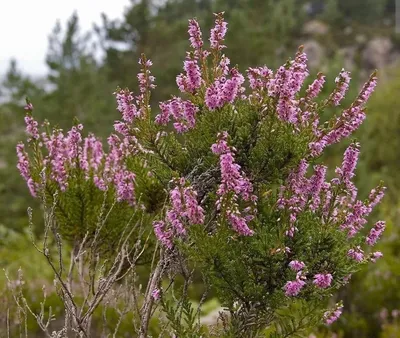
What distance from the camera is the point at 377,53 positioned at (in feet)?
171

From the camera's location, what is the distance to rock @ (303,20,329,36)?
50.7 meters

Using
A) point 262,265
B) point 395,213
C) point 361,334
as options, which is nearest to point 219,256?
point 262,265

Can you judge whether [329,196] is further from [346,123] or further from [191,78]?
[191,78]

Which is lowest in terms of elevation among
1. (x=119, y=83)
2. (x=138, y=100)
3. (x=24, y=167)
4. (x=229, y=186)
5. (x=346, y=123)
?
(x=229, y=186)

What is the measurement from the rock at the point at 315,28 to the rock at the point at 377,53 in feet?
13.7

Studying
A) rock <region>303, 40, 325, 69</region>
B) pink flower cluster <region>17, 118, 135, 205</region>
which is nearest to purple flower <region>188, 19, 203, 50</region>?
pink flower cluster <region>17, 118, 135, 205</region>

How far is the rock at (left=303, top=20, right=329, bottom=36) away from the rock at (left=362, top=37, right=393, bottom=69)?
417 cm

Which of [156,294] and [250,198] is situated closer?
[250,198]

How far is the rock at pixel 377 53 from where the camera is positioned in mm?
51906

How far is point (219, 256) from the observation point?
3.36 m

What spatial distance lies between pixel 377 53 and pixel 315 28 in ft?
19.8

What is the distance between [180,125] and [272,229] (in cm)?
92

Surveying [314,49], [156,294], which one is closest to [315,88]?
[156,294]

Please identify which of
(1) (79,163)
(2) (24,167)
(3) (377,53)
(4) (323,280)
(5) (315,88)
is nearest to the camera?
(4) (323,280)
